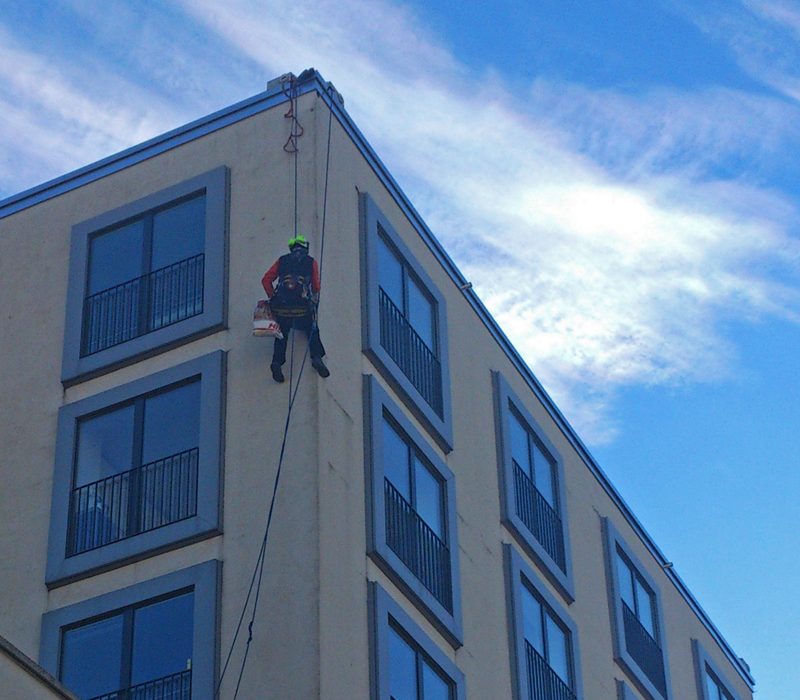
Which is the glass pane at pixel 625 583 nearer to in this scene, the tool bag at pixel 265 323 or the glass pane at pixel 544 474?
the glass pane at pixel 544 474

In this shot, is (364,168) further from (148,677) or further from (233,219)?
(148,677)

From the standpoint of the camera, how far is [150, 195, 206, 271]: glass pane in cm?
3150

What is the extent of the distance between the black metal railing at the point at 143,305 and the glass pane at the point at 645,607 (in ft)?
49.9

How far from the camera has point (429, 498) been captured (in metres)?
31.7

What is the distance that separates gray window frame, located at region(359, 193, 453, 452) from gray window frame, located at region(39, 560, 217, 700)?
510cm

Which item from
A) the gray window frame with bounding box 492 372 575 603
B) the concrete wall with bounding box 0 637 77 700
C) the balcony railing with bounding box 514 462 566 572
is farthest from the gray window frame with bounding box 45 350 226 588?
the balcony railing with bounding box 514 462 566 572

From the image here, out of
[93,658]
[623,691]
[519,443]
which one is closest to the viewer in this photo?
[93,658]

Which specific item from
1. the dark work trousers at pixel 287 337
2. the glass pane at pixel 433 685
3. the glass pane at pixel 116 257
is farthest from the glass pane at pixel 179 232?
the glass pane at pixel 433 685

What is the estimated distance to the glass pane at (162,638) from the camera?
27359 millimetres

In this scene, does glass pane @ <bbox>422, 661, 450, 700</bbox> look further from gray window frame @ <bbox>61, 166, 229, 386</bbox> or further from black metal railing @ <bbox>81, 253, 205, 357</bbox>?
black metal railing @ <bbox>81, 253, 205, 357</bbox>

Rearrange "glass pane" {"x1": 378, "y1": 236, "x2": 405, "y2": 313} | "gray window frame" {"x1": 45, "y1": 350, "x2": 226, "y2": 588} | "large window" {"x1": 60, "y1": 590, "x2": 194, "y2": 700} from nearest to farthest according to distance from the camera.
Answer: "large window" {"x1": 60, "y1": 590, "x2": 194, "y2": 700}, "gray window frame" {"x1": 45, "y1": 350, "x2": 226, "y2": 588}, "glass pane" {"x1": 378, "y1": 236, "x2": 405, "y2": 313}

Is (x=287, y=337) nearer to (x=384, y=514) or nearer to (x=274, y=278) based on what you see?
(x=274, y=278)

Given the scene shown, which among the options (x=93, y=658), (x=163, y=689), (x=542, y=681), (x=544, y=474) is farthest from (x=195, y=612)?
(x=544, y=474)

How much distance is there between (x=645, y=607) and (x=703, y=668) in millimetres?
3260
